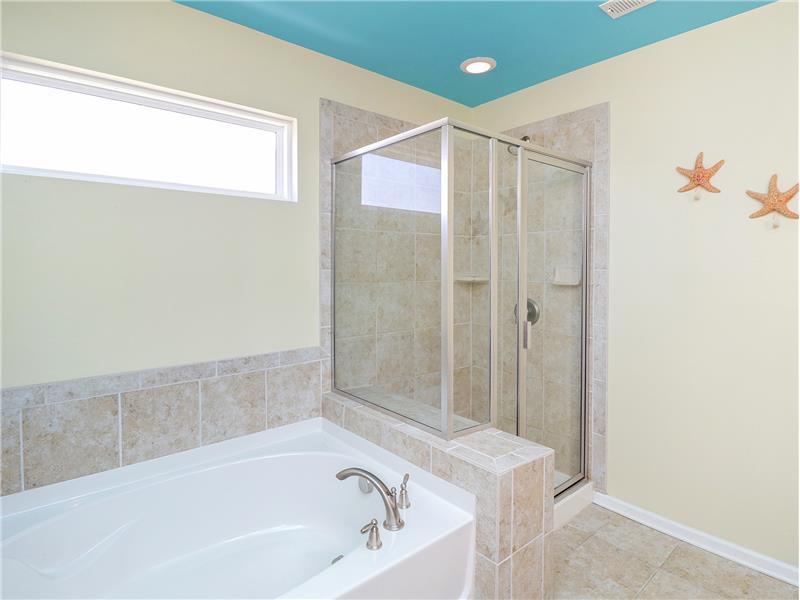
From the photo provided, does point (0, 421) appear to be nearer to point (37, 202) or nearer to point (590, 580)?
point (37, 202)

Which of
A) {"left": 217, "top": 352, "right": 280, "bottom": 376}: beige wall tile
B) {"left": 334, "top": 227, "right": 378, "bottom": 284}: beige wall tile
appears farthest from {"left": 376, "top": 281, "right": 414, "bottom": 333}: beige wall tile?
{"left": 217, "top": 352, "right": 280, "bottom": 376}: beige wall tile

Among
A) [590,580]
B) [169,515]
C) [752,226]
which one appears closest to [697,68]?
[752,226]

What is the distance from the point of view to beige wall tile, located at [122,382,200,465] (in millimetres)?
1810

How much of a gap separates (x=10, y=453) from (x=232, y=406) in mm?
801

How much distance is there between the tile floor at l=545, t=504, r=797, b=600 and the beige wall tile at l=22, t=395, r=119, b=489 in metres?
1.83

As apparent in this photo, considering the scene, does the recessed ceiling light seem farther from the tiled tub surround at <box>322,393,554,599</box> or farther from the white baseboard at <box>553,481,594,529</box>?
the white baseboard at <box>553,481,594,529</box>

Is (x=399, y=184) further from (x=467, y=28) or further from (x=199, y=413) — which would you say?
(x=199, y=413)

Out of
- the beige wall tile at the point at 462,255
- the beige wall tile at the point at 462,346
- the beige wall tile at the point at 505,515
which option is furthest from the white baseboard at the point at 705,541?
the beige wall tile at the point at 462,255

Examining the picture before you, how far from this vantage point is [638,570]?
6.26ft

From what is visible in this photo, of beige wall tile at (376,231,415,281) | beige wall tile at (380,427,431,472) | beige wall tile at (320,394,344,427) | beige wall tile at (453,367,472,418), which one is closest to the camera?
beige wall tile at (380,427,431,472)

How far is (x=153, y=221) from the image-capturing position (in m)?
1.83

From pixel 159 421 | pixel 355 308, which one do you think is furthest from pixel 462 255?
pixel 159 421

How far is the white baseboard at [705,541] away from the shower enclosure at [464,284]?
0.26m

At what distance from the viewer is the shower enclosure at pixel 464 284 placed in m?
1.83
